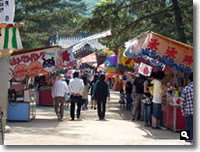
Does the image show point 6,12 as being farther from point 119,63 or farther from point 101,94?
point 119,63

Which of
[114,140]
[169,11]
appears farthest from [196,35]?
[169,11]

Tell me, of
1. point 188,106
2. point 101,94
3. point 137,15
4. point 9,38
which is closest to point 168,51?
point 188,106

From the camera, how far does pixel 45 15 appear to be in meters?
33.0

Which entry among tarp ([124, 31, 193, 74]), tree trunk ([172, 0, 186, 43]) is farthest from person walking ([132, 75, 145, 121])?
tree trunk ([172, 0, 186, 43])

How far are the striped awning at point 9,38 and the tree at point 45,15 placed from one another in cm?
1150

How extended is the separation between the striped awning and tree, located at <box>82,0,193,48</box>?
11040mm

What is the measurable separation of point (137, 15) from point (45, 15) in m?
10.5

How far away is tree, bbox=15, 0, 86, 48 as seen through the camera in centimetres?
2780

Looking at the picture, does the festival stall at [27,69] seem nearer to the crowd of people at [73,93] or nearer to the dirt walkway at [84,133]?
the dirt walkway at [84,133]

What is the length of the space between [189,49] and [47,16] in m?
21.2

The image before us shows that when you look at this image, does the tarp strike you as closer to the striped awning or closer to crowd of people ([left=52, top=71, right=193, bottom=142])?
crowd of people ([left=52, top=71, right=193, bottom=142])

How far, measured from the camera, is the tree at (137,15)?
21.8 meters

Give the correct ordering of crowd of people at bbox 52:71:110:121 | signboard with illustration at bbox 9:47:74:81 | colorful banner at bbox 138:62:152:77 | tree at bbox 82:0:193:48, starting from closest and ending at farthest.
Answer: signboard with illustration at bbox 9:47:74:81 → colorful banner at bbox 138:62:152:77 → crowd of people at bbox 52:71:110:121 → tree at bbox 82:0:193:48

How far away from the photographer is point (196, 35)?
9.46 meters
